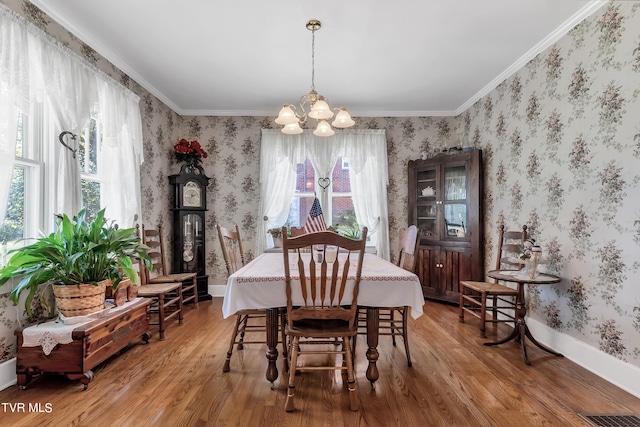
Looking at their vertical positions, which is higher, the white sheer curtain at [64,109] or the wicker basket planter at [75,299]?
the white sheer curtain at [64,109]

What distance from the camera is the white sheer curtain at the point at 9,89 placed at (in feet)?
6.50

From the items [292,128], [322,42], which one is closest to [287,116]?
[292,128]

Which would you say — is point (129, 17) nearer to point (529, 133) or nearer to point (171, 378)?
point (171, 378)

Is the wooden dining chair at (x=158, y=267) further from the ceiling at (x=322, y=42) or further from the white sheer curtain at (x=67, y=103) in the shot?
the ceiling at (x=322, y=42)

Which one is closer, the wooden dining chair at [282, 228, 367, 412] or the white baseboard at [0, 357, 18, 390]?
the wooden dining chair at [282, 228, 367, 412]

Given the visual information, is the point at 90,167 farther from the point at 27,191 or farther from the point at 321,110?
Result: the point at 321,110

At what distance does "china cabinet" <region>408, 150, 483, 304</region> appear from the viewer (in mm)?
3932

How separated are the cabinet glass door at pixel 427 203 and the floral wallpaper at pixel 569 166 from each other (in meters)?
0.65

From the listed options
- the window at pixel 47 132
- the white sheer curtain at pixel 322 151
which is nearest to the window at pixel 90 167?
the window at pixel 47 132

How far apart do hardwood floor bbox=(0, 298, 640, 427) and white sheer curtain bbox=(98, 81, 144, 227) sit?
137cm

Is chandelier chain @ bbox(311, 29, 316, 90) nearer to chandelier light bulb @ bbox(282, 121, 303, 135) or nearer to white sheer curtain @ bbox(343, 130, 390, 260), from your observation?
chandelier light bulb @ bbox(282, 121, 303, 135)

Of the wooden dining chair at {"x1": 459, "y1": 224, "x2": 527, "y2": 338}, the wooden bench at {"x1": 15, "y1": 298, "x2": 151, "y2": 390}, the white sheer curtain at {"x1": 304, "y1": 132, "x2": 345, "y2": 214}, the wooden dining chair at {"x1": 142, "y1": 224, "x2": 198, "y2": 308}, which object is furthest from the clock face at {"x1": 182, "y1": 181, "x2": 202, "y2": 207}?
the wooden dining chair at {"x1": 459, "y1": 224, "x2": 527, "y2": 338}

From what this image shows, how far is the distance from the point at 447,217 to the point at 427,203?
333mm

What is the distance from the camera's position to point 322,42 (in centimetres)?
285
